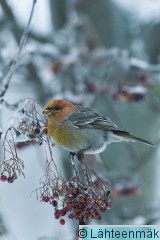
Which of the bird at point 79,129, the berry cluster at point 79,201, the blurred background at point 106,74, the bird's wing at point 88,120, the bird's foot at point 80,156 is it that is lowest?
the berry cluster at point 79,201

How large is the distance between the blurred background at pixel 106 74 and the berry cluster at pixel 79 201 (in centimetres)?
107

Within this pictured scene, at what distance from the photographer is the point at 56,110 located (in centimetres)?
375

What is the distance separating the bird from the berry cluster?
2.09 ft

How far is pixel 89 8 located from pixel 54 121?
165 inches

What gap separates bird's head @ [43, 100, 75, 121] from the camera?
372 centimetres

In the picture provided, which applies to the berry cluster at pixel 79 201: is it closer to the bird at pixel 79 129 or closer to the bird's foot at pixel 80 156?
the bird's foot at pixel 80 156

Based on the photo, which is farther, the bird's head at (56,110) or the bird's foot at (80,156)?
the bird's head at (56,110)

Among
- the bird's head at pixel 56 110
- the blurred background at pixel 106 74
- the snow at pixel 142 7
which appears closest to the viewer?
the bird's head at pixel 56 110

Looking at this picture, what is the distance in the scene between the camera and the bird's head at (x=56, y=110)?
3.72m

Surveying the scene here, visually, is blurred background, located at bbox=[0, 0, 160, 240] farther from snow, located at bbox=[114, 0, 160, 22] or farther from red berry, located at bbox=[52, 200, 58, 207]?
red berry, located at bbox=[52, 200, 58, 207]

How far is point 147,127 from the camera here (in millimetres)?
6930

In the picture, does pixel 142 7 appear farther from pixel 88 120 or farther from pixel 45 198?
pixel 45 198

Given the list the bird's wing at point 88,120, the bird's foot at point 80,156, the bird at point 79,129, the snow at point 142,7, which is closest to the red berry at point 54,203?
the bird's foot at point 80,156

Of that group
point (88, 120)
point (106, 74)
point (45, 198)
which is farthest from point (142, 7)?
point (45, 198)
